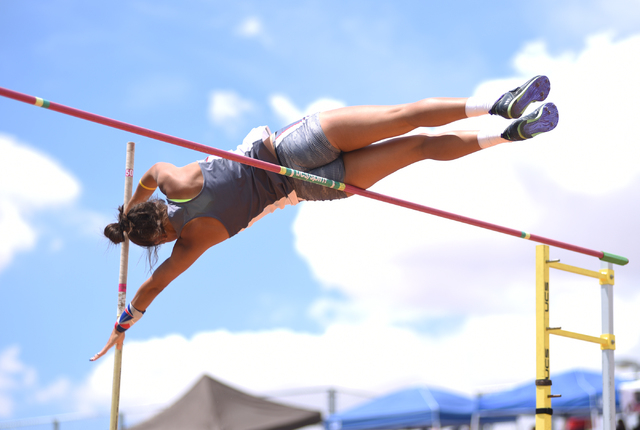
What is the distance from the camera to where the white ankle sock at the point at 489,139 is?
3504 millimetres

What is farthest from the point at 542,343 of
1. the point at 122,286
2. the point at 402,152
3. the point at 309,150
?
the point at 122,286

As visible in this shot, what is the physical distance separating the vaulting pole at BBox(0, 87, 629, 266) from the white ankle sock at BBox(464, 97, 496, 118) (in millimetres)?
769

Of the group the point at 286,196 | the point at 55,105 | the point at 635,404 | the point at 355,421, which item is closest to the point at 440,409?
the point at 355,421

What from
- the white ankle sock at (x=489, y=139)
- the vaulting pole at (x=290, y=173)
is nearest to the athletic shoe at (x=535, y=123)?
the white ankle sock at (x=489, y=139)

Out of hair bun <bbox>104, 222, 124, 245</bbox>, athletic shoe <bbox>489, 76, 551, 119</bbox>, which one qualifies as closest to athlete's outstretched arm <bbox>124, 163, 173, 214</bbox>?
hair bun <bbox>104, 222, 124, 245</bbox>

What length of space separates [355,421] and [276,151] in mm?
4506

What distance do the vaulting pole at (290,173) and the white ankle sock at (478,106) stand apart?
77cm

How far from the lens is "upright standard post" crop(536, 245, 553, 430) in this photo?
4.03 m

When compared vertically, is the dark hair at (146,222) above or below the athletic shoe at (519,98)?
below

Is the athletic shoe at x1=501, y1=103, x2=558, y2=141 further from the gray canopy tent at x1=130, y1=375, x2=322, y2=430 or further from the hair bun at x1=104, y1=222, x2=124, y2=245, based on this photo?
the gray canopy tent at x1=130, y1=375, x2=322, y2=430

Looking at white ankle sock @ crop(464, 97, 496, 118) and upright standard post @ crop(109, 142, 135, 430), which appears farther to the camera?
upright standard post @ crop(109, 142, 135, 430)

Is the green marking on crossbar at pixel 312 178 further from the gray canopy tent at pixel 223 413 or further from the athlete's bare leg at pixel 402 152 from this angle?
the gray canopy tent at pixel 223 413

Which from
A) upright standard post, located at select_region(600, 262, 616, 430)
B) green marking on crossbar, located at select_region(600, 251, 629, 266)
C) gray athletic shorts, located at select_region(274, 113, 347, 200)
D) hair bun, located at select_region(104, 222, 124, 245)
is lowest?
upright standard post, located at select_region(600, 262, 616, 430)

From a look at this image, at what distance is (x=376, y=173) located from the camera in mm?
3711
